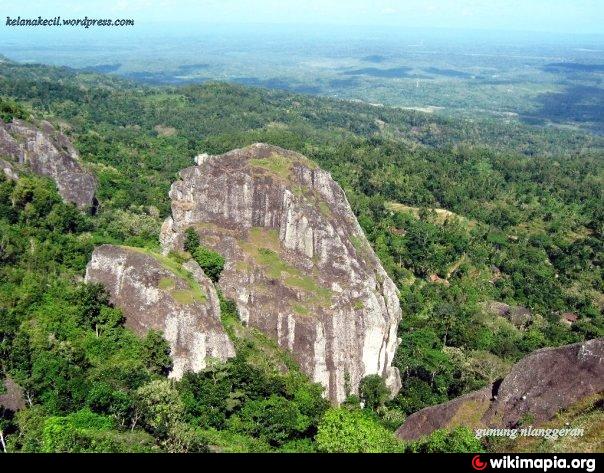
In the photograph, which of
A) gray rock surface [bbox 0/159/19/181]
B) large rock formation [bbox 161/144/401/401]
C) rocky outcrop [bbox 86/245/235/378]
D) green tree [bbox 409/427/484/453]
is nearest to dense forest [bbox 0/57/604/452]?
green tree [bbox 409/427/484/453]

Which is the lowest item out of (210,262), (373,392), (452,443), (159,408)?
(373,392)

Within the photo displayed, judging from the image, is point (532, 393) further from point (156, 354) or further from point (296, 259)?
point (156, 354)

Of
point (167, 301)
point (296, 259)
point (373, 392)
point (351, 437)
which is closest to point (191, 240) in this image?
point (296, 259)

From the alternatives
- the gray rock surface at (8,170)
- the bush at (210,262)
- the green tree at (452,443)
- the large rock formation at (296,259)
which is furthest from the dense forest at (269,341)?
the bush at (210,262)

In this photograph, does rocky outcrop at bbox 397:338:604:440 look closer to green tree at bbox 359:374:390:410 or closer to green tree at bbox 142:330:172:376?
green tree at bbox 359:374:390:410
